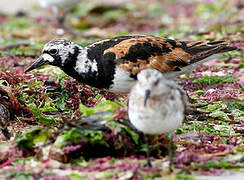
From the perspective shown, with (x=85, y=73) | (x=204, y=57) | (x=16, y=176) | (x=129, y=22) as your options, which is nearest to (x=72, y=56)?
(x=85, y=73)

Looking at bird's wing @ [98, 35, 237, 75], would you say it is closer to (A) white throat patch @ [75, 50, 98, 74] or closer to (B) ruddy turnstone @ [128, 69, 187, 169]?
(A) white throat patch @ [75, 50, 98, 74]

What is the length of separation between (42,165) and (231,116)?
290cm

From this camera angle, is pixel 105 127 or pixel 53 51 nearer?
pixel 105 127

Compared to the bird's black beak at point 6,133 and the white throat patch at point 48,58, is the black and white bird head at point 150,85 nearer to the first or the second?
the bird's black beak at point 6,133

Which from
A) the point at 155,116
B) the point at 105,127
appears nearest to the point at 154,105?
the point at 155,116

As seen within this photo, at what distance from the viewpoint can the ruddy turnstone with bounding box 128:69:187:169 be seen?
3.83 metres

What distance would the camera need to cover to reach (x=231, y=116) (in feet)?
19.7

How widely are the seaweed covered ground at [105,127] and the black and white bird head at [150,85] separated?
1.93 feet

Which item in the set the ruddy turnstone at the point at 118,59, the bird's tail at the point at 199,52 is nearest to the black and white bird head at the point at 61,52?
the ruddy turnstone at the point at 118,59

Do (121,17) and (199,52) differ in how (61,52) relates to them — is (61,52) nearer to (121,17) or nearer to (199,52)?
(199,52)

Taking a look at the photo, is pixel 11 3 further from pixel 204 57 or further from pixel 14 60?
pixel 204 57

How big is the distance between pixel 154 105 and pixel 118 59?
1860mm

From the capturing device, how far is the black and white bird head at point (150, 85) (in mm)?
3797

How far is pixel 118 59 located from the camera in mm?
5590
